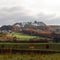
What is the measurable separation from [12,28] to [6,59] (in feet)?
418

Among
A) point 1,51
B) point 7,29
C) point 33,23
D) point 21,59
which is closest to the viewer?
point 21,59

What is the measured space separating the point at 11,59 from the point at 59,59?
3224 mm

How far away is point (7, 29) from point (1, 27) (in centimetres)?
768

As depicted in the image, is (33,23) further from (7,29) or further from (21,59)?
(21,59)

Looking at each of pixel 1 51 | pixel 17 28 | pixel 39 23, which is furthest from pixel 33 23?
pixel 1 51

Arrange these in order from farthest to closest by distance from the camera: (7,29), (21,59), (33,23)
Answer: (33,23)
(7,29)
(21,59)

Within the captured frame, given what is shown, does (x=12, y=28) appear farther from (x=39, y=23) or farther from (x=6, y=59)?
(x=6, y=59)

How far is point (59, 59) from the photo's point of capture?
15.2 meters

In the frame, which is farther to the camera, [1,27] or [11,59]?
[1,27]

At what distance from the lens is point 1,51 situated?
23344mm

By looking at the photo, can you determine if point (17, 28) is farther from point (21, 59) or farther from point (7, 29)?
point (21, 59)

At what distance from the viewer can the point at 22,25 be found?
5842 inches

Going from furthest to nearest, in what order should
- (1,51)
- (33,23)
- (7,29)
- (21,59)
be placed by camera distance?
(33,23)
(7,29)
(1,51)
(21,59)

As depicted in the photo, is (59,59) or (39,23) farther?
(39,23)
